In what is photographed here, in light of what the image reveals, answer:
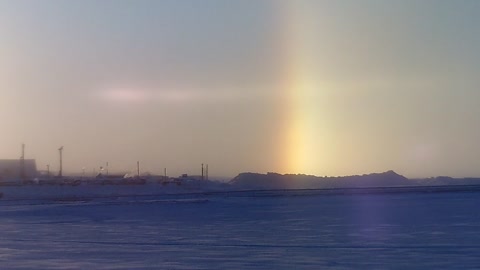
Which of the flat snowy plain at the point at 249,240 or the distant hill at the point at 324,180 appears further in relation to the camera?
the distant hill at the point at 324,180

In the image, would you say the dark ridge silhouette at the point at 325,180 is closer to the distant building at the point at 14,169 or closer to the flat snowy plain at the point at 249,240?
the distant building at the point at 14,169

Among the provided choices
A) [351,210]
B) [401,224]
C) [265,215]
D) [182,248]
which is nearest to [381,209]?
[351,210]

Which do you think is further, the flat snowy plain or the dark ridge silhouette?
the dark ridge silhouette

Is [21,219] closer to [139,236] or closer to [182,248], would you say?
[139,236]

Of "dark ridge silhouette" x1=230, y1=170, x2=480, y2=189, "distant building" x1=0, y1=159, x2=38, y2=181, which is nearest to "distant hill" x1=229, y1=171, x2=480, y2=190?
"dark ridge silhouette" x1=230, y1=170, x2=480, y2=189

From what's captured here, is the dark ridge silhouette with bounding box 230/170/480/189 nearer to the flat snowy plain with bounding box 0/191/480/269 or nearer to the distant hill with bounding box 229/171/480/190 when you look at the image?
the distant hill with bounding box 229/171/480/190

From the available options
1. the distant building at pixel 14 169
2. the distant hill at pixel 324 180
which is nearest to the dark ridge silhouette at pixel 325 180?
the distant hill at pixel 324 180
